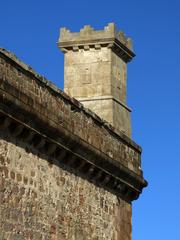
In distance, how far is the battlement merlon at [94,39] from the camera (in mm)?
19719

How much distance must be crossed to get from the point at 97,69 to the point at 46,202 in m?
6.07

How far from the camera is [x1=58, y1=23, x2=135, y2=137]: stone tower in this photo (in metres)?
19.4

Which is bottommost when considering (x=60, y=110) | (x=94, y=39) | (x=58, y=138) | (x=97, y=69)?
(x=58, y=138)

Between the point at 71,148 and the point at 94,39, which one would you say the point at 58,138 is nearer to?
the point at 71,148

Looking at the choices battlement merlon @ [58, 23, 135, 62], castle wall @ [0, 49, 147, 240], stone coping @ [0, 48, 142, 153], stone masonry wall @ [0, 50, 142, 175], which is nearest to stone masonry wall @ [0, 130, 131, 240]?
castle wall @ [0, 49, 147, 240]

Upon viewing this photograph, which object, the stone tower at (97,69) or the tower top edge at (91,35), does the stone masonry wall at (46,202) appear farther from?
the tower top edge at (91,35)

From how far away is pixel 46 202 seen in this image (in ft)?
46.7

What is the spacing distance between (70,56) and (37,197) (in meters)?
6.68

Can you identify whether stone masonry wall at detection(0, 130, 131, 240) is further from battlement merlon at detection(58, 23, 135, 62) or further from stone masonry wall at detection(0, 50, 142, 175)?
battlement merlon at detection(58, 23, 135, 62)

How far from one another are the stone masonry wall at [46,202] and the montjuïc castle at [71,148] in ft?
0.05

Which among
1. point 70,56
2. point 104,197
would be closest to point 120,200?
point 104,197

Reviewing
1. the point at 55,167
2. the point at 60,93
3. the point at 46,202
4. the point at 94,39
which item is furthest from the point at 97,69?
the point at 46,202

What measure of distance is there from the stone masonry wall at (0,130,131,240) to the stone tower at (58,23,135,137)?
3.02 meters

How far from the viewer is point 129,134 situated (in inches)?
787
